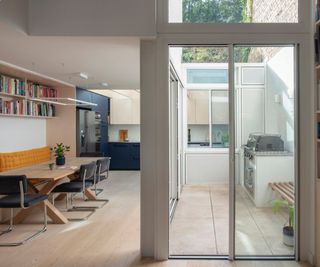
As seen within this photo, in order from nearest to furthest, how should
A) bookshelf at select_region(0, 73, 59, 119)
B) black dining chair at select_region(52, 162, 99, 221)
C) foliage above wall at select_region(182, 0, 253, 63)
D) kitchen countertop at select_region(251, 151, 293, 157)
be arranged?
foliage above wall at select_region(182, 0, 253, 63)
kitchen countertop at select_region(251, 151, 293, 157)
black dining chair at select_region(52, 162, 99, 221)
bookshelf at select_region(0, 73, 59, 119)

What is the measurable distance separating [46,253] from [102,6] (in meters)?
2.60

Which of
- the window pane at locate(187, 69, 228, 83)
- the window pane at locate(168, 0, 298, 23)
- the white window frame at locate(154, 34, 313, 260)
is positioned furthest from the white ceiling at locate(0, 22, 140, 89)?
the window pane at locate(187, 69, 228, 83)

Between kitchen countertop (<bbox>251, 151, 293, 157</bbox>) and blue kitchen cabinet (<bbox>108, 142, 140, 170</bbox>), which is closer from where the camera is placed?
kitchen countertop (<bbox>251, 151, 293, 157</bbox>)

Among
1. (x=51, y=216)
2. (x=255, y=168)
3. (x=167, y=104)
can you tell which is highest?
(x=167, y=104)

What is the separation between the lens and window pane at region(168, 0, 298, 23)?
314 centimetres

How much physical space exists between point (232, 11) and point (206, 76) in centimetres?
398

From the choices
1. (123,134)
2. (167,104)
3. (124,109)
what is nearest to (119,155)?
(123,134)

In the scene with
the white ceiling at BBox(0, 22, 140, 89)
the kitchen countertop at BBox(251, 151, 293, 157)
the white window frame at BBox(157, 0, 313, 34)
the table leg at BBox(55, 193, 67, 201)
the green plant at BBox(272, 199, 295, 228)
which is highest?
the white window frame at BBox(157, 0, 313, 34)

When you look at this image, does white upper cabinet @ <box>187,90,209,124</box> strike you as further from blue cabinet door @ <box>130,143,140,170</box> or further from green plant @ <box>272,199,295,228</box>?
green plant @ <box>272,199,295,228</box>

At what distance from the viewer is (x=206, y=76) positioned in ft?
23.5

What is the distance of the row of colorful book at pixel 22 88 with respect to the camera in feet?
16.0

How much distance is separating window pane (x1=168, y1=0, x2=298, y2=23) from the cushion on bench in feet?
11.5

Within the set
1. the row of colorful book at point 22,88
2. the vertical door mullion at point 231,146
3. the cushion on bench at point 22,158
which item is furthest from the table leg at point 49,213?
the vertical door mullion at point 231,146

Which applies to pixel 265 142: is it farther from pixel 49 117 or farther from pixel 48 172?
pixel 49 117
